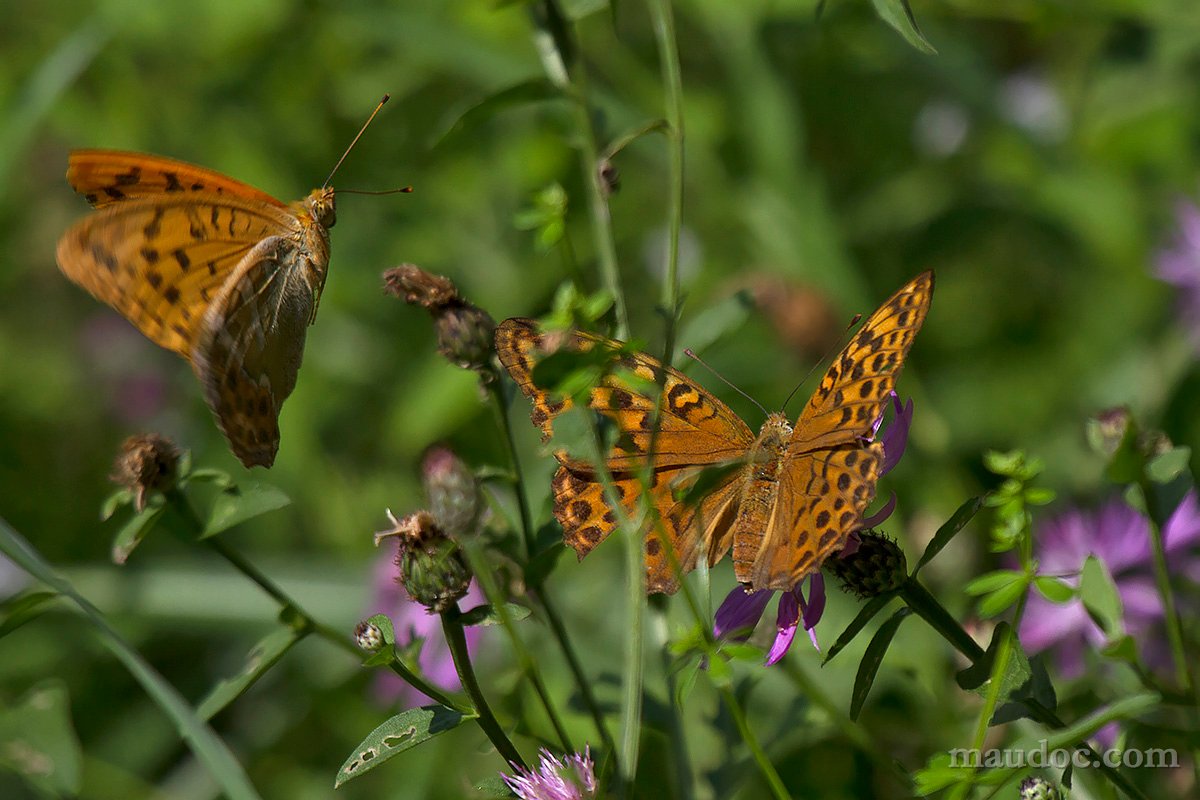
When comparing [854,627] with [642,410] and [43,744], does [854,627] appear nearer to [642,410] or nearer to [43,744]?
[642,410]

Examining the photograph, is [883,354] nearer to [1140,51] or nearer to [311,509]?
[1140,51]

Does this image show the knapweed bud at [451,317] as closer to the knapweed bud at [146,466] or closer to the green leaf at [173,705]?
the knapweed bud at [146,466]

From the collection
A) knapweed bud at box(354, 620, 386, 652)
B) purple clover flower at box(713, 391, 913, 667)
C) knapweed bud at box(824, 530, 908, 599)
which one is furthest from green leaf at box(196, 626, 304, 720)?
knapweed bud at box(824, 530, 908, 599)

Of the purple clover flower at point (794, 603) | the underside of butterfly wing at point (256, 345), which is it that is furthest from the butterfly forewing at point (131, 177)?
the purple clover flower at point (794, 603)

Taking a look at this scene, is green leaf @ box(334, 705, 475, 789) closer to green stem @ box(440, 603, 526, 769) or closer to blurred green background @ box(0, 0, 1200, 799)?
green stem @ box(440, 603, 526, 769)

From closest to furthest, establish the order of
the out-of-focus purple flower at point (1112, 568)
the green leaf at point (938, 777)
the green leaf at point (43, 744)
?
the green leaf at point (938, 777)
the green leaf at point (43, 744)
the out-of-focus purple flower at point (1112, 568)

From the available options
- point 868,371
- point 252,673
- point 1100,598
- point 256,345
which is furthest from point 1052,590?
point 256,345

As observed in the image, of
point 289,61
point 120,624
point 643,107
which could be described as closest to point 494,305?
point 643,107
